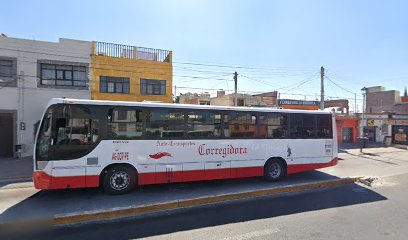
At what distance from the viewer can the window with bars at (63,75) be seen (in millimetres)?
15852

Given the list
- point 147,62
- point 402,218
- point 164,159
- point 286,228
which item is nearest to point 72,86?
point 147,62

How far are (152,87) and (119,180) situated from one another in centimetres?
1229

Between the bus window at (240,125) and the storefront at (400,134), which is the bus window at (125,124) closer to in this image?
the bus window at (240,125)

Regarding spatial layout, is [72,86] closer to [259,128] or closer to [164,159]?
[164,159]

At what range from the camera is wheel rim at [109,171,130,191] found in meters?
7.28

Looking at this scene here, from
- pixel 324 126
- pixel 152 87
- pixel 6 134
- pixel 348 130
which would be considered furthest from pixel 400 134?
pixel 6 134

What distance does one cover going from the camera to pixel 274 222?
544 cm

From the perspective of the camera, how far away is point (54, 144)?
6.74 metres

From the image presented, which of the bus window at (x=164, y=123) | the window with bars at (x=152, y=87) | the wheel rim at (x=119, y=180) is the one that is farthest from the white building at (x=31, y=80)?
the wheel rim at (x=119, y=180)

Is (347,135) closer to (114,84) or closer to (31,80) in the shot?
(114,84)

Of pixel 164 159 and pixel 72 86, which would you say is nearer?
pixel 164 159

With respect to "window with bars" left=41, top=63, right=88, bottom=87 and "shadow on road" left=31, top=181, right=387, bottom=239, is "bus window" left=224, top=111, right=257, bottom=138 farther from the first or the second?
"window with bars" left=41, top=63, right=88, bottom=87

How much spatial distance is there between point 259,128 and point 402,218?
463 centimetres

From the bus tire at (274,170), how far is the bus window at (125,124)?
4784mm
